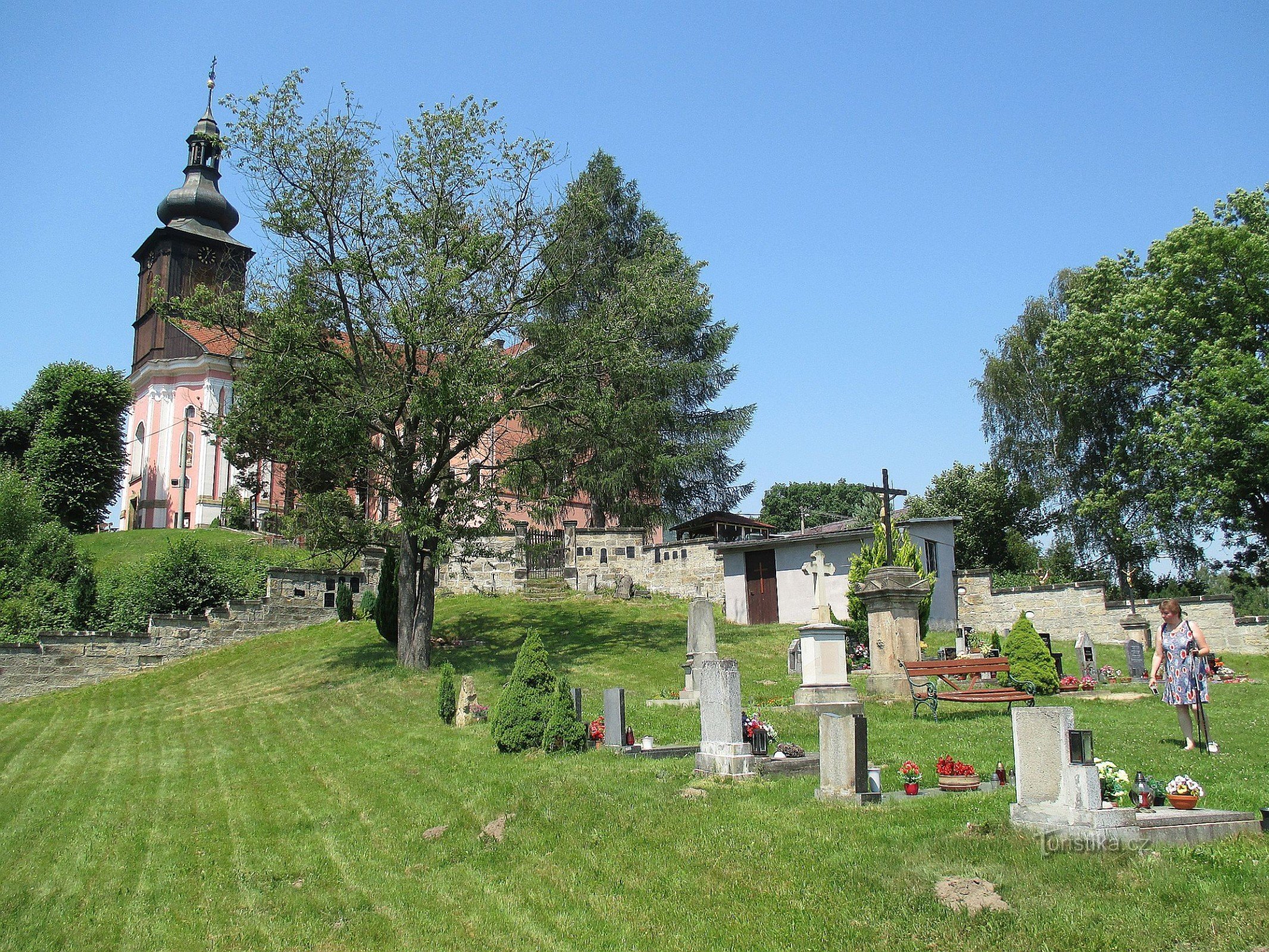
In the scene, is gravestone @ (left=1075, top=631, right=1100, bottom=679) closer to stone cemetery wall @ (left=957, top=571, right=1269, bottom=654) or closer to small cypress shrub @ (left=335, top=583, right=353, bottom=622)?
stone cemetery wall @ (left=957, top=571, right=1269, bottom=654)

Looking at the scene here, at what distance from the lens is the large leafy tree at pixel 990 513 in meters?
36.0

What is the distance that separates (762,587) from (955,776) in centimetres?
2143

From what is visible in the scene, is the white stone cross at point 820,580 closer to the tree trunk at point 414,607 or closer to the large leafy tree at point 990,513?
the tree trunk at point 414,607

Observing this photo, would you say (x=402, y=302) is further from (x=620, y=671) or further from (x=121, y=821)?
(x=121, y=821)

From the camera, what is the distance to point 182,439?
4728 cm

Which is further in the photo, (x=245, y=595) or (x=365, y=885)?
(x=245, y=595)

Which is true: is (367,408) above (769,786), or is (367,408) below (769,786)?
above

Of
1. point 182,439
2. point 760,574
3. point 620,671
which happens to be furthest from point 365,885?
point 182,439

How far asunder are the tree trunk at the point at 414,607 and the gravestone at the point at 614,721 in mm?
9390

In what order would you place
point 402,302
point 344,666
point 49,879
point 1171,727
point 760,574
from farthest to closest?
point 760,574 → point 344,666 → point 402,302 → point 1171,727 → point 49,879

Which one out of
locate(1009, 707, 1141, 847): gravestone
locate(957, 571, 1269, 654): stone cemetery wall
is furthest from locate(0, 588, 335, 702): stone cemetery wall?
locate(1009, 707, 1141, 847): gravestone

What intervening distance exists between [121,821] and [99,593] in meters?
18.2

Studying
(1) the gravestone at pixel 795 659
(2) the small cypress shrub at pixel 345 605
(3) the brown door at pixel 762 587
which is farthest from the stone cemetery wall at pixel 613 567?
(1) the gravestone at pixel 795 659

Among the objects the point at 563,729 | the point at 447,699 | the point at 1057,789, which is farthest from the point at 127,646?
the point at 1057,789
